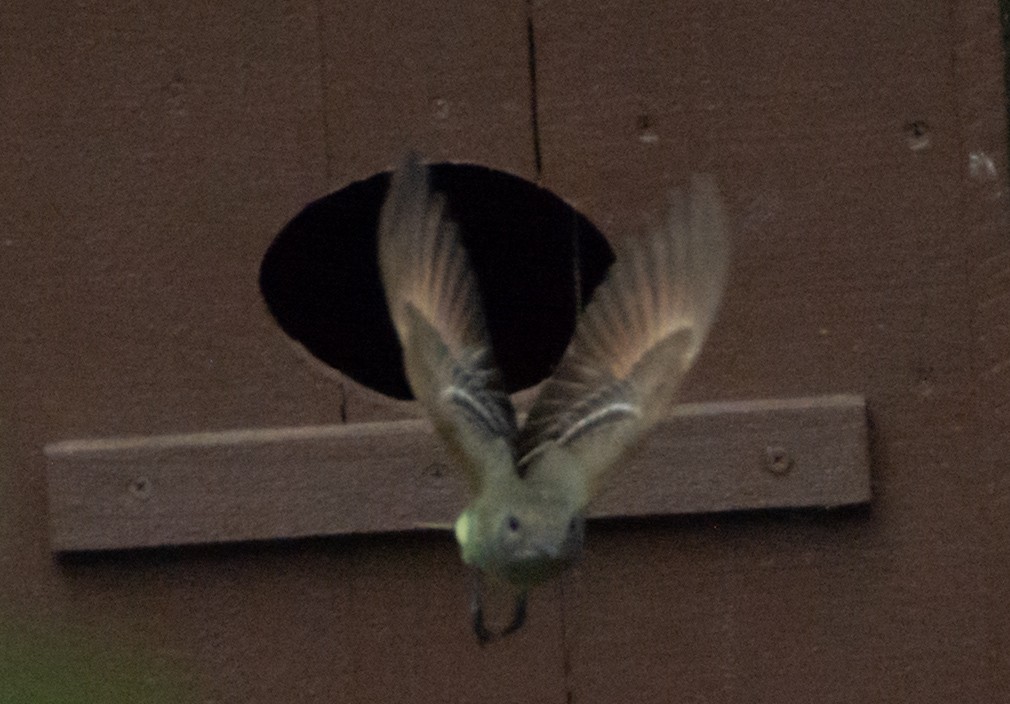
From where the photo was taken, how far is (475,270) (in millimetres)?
2258

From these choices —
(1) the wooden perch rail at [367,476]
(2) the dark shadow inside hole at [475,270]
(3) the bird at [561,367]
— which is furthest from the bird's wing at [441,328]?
(2) the dark shadow inside hole at [475,270]

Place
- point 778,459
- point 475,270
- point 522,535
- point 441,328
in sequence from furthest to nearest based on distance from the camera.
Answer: point 475,270 → point 778,459 → point 441,328 → point 522,535

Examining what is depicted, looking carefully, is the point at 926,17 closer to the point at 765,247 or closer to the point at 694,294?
the point at 765,247

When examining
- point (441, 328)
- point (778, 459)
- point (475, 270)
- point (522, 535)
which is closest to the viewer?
point (522, 535)

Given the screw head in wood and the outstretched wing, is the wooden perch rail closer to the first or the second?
the screw head in wood

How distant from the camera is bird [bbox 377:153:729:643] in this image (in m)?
1.08

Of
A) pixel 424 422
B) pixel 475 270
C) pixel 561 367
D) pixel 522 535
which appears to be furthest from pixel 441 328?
pixel 475 270

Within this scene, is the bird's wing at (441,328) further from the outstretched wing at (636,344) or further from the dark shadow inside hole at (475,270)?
the dark shadow inside hole at (475,270)

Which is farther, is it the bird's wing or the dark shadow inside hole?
the dark shadow inside hole

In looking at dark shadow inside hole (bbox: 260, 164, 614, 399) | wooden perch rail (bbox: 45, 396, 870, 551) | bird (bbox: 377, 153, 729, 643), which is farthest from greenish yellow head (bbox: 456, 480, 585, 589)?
dark shadow inside hole (bbox: 260, 164, 614, 399)

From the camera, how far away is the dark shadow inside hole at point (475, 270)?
2.08m

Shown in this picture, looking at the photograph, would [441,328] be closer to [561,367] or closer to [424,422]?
[561,367]

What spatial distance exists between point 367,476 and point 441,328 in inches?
18.3

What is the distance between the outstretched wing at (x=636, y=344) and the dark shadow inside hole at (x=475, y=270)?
68 centimetres
